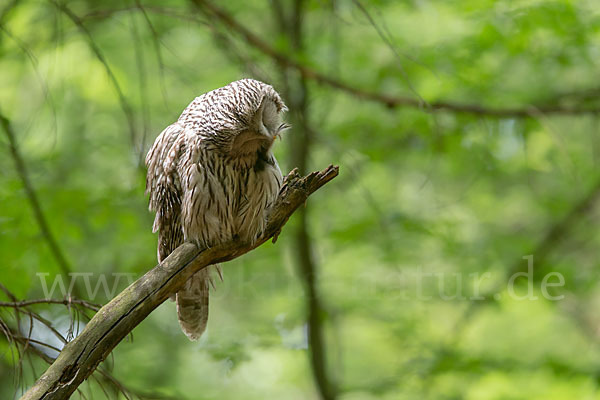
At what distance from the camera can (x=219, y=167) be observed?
296 cm

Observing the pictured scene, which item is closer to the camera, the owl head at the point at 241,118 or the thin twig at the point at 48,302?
the thin twig at the point at 48,302

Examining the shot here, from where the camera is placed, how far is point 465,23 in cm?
648

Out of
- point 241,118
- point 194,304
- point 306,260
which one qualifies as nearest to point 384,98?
point 306,260

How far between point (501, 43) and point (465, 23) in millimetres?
926

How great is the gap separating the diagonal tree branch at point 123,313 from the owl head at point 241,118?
0.84ft

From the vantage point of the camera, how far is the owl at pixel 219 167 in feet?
8.92

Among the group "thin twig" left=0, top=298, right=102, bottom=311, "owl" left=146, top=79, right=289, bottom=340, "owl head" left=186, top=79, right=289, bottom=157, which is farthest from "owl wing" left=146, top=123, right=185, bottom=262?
"thin twig" left=0, top=298, right=102, bottom=311

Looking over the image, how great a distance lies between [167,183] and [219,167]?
0.37m

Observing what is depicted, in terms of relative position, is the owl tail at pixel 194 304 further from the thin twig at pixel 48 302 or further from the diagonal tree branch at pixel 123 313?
the thin twig at pixel 48 302

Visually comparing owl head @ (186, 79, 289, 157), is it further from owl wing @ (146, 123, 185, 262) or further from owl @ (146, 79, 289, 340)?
owl wing @ (146, 123, 185, 262)

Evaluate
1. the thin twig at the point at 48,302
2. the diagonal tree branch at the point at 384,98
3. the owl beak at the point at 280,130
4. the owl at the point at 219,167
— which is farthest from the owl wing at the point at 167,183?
the diagonal tree branch at the point at 384,98

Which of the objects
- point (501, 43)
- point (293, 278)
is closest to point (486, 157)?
point (501, 43)

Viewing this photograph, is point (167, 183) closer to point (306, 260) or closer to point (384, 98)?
point (384, 98)

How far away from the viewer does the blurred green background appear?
17.5ft
